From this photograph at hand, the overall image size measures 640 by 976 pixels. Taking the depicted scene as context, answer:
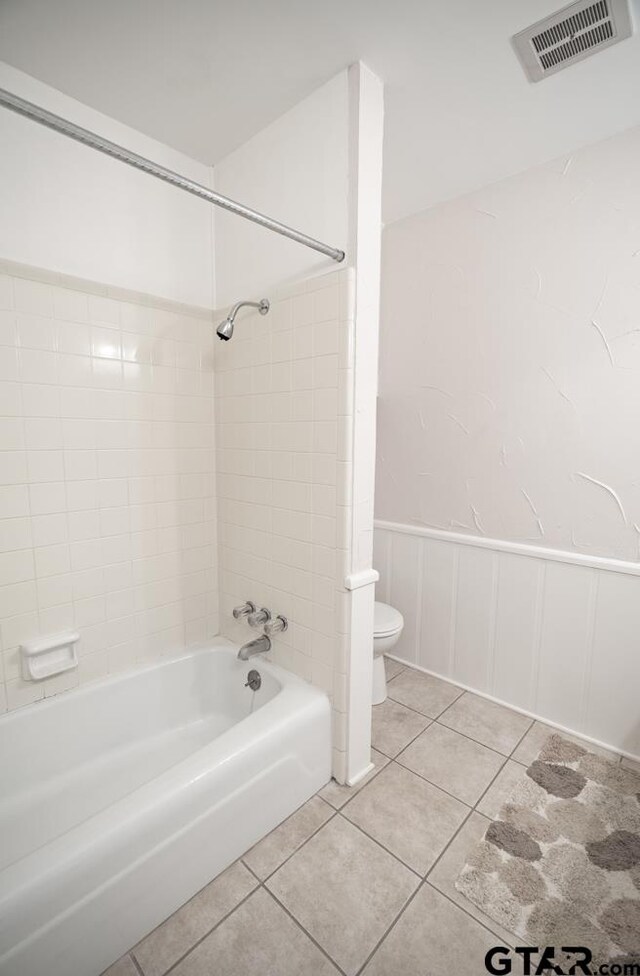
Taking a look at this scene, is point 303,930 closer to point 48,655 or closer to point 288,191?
point 48,655

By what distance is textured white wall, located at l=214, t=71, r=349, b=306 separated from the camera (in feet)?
4.59

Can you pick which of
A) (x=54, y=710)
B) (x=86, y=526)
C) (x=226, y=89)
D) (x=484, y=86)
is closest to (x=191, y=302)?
(x=226, y=89)

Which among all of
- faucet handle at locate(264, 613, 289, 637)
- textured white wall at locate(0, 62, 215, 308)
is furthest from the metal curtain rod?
faucet handle at locate(264, 613, 289, 637)

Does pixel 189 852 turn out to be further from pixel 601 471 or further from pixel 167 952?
pixel 601 471

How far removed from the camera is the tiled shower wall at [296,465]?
56.8 inches

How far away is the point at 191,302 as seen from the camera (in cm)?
184

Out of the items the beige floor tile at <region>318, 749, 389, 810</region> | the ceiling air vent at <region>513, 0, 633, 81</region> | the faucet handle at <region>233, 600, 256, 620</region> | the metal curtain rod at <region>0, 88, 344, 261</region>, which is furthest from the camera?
the faucet handle at <region>233, 600, 256, 620</region>

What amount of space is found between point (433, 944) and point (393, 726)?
0.83 m

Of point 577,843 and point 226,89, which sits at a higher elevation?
point 226,89

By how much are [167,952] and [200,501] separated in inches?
55.5

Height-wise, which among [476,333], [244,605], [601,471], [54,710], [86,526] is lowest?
[54,710]

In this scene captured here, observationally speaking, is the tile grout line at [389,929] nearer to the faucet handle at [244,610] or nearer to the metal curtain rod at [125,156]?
the faucet handle at [244,610]

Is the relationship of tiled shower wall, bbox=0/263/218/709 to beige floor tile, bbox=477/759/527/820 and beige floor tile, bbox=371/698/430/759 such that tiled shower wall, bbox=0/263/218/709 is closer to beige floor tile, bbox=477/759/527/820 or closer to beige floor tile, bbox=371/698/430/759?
beige floor tile, bbox=371/698/430/759

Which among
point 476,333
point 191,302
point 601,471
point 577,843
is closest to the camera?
point 577,843
